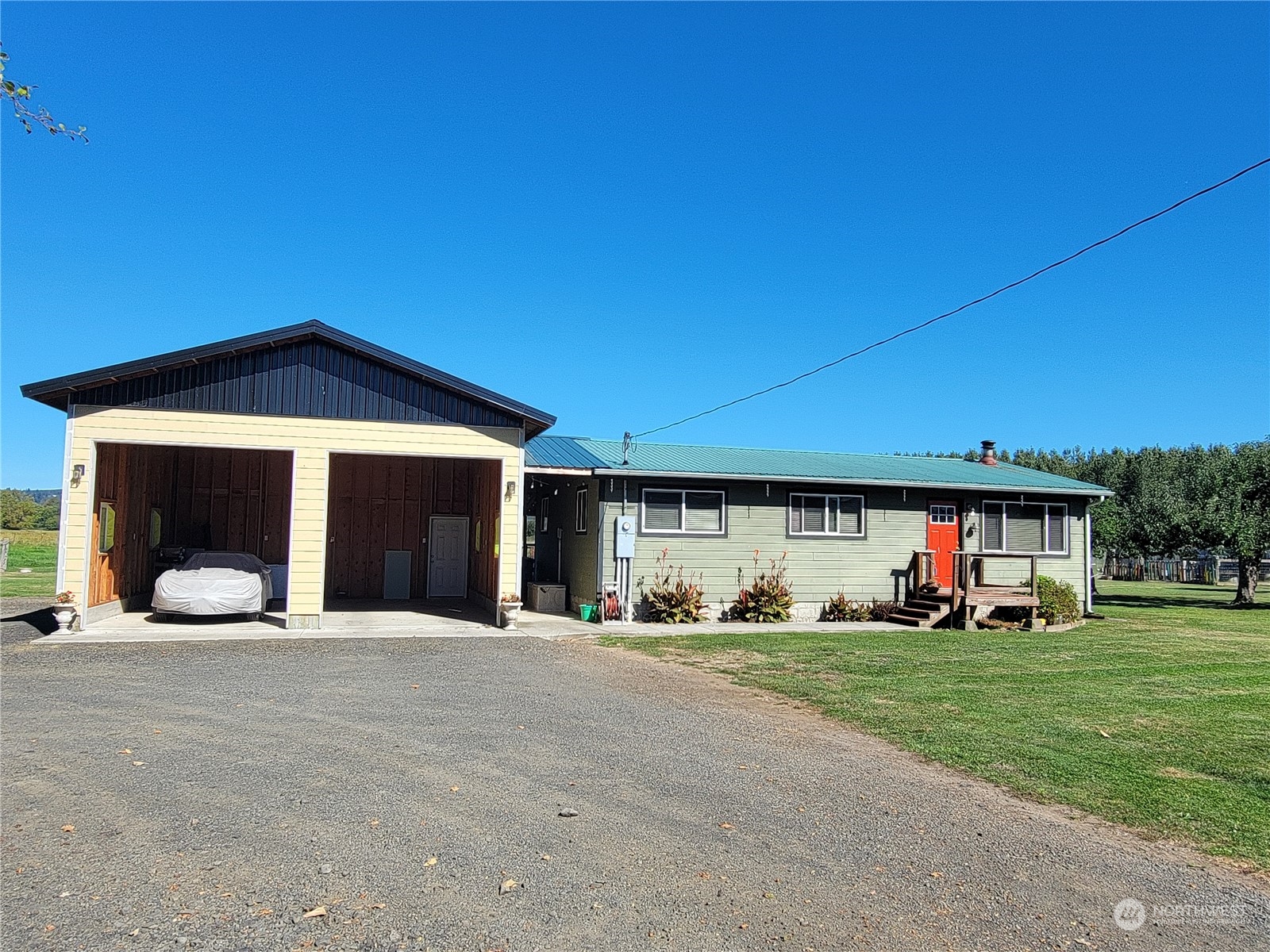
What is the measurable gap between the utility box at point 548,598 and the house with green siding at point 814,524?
30cm

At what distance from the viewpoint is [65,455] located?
13.7m

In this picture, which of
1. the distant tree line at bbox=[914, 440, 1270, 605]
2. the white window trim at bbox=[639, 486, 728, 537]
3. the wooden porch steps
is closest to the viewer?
the white window trim at bbox=[639, 486, 728, 537]

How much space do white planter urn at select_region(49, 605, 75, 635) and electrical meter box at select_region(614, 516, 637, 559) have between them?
8.86 metres

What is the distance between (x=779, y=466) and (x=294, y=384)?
979cm

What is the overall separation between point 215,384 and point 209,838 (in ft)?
36.7

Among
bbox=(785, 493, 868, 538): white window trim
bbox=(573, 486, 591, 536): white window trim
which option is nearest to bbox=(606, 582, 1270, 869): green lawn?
bbox=(785, 493, 868, 538): white window trim

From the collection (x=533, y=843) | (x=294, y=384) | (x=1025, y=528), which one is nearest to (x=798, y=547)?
(x=1025, y=528)

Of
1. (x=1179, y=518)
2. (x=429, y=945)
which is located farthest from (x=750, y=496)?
→ (x=1179, y=518)

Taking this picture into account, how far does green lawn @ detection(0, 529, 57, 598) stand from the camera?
22384 millimetres

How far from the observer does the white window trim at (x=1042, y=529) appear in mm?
19781

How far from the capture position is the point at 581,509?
19031 millimetres

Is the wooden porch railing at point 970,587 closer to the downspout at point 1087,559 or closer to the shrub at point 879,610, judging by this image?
the shrub at point 879,610

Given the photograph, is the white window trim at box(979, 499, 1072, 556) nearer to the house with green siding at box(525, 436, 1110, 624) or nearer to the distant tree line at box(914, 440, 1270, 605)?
the house with green siding at box(525, 436, 1110, 624)

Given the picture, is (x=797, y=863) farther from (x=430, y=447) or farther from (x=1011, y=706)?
(x=430, y=447)
